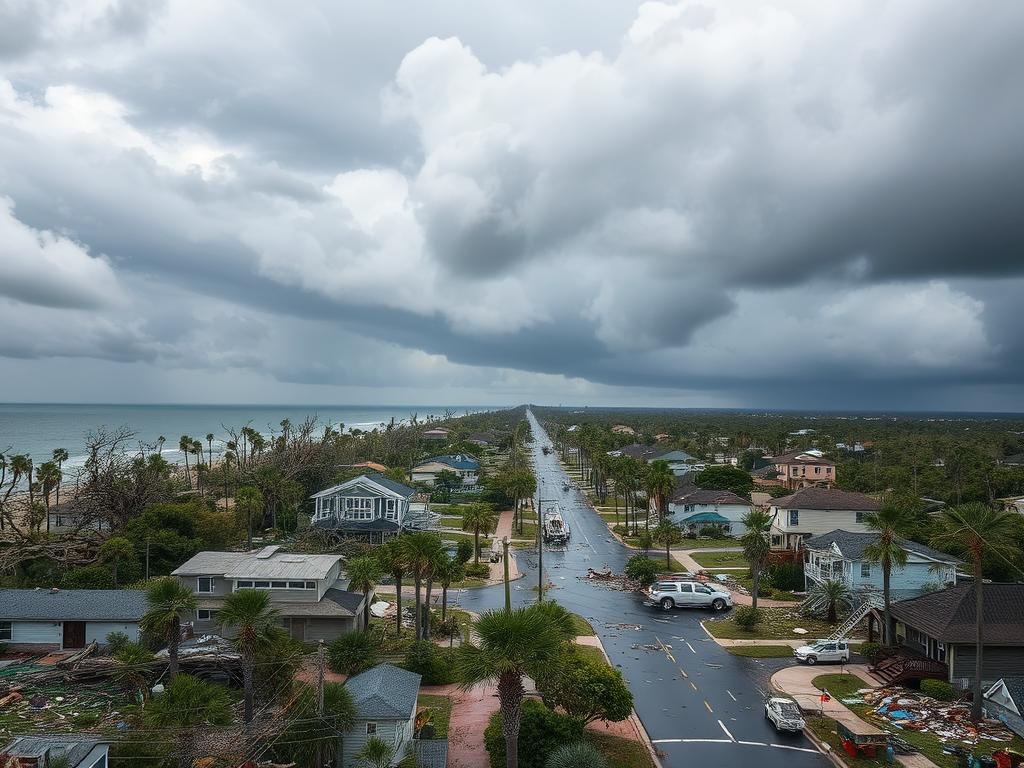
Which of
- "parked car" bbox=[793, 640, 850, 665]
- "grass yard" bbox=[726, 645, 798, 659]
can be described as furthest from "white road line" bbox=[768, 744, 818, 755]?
"grass yard" bbox=[726, 645, 798, 659]

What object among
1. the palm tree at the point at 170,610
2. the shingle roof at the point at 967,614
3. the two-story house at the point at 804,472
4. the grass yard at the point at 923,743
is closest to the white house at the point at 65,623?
the palm tree at the point at 170,610

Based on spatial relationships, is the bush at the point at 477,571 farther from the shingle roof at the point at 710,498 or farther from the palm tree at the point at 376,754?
the palm tree at the point at 376,754

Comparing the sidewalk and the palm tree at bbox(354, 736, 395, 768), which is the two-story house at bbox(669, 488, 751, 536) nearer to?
the sidewalk

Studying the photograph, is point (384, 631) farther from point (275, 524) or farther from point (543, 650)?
point (275, 524)

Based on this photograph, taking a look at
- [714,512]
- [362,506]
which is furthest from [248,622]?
[714,512]

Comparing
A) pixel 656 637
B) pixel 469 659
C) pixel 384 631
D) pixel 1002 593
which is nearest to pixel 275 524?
pixel 384 631

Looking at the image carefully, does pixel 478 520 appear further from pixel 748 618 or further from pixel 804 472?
pixel 804 472
